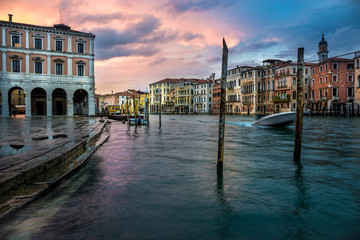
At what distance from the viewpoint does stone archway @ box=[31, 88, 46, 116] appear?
37.0m

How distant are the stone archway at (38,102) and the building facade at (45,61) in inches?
218

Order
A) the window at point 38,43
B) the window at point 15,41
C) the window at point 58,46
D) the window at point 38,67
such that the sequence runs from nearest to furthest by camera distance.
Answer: the window at point 15,41 → the window at point 38,43 → the window at point 38,67 → the window at point 58,46

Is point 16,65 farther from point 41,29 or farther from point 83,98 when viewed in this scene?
point 83,98

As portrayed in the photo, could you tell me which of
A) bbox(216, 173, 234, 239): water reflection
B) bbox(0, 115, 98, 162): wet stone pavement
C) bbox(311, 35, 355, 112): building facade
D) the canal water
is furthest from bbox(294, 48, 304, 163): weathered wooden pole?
bbox(311, 35, 355, 112): building facade

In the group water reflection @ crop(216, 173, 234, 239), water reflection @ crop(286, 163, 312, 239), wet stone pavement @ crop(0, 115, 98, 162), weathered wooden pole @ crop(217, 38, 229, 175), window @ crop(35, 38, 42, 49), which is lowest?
water reflection @ crop(286, 163, 312, 239)

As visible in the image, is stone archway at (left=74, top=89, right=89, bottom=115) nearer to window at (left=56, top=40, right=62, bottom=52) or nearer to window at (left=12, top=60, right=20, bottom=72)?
window at (left=56, top=40, right=62, bottom=52)

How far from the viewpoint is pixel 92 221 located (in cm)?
338

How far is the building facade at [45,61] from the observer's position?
96.1 ft

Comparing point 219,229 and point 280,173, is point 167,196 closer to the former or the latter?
point 219,229

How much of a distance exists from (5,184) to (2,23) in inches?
1242

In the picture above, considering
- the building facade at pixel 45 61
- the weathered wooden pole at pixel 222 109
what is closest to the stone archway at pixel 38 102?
the building facade at pixel 45 61

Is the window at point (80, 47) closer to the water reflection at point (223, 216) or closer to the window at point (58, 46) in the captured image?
the window at point (58, 46)

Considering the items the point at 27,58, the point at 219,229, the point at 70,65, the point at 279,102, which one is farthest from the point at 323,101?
the point at 219,229

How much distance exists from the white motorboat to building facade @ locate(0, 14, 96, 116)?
2049 centimetres
